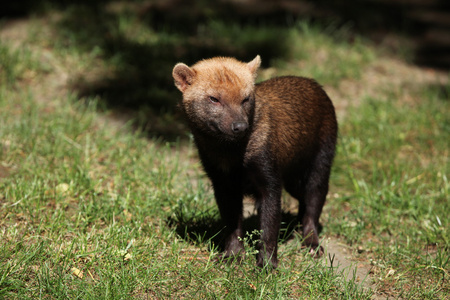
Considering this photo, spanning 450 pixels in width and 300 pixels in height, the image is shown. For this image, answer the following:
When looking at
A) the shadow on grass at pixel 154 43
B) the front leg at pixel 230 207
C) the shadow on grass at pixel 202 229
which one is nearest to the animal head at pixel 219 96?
the front leg at pixel 230 207

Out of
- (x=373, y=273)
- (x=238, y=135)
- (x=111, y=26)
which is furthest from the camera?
(x=111, y=26)

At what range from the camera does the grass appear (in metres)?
4.46

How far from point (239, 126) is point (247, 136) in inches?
14.3

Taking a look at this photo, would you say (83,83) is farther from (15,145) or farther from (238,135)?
(238,135)

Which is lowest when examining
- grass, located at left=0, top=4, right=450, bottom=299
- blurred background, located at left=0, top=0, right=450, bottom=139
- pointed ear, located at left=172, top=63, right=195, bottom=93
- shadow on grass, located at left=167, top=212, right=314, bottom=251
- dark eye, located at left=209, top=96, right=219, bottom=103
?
shadow on grass, located at left=167, top=212, right=314, bottom=251

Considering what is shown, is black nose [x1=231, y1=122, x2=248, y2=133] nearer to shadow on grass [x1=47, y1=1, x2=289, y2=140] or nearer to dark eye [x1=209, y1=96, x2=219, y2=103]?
dark eye [x1=209, y1=96, x2=219, y2=103]

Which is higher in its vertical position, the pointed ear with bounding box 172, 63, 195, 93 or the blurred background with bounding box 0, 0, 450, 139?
the pointed ear with bounding box 172, 63, 195, 93

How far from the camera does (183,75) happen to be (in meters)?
4.74

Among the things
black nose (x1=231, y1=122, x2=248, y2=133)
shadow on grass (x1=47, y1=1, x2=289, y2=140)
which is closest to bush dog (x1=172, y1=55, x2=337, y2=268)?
black nose (x1=231, y1=122, x2=248, y2=133)

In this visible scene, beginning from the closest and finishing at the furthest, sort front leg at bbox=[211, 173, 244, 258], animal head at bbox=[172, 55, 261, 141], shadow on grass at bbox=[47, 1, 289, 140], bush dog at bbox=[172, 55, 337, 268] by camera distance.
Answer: animal head at bbox=[172, 55, 261, 141] → bush dog at bbox=[172, 55, 337, 268] → front leg at bbox=[211, 173, 244, 258] → shadow on grass at bbox=[47, 1, 289, 140]

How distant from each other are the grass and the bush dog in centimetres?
28

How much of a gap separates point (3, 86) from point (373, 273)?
5387 millimetres

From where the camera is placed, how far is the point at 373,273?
5.00m

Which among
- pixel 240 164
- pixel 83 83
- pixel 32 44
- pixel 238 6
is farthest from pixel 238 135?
pixel 238 6
